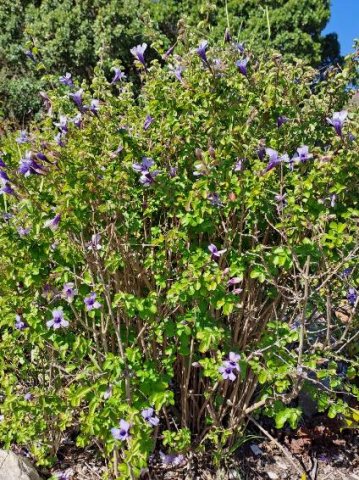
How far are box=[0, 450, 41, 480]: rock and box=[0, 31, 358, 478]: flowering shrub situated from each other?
5.0 inches

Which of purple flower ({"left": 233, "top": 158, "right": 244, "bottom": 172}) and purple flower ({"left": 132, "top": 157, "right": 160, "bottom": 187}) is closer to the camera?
purple flower ({"left": 132, "top": 157, "right": 160, "bottom": 187})

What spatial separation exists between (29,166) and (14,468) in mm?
1501

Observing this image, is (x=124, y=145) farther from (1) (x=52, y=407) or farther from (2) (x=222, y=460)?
(2) (x=222, y=460)

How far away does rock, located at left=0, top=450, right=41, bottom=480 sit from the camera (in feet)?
8.82

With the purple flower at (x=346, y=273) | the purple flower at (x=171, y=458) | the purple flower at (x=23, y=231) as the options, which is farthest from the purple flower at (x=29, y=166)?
the purple flower at (x=171, y=458)

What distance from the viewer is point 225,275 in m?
2.31

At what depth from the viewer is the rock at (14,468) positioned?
8.82 ft

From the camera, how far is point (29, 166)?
6.91ft

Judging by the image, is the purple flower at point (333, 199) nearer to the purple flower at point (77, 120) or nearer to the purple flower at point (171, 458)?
the purple flower at point (77, 120)

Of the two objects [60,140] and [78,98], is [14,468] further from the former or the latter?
[78,98]

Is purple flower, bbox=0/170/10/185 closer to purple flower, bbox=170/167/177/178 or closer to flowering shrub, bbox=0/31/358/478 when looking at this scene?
flowering shrub, bbox=0/31/358/478

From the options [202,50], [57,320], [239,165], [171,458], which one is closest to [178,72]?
[202,50]

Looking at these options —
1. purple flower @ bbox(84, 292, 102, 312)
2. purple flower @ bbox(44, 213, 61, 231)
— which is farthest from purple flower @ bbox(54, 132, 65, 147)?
purple flower @ bbox(84, 292, 102, 312)

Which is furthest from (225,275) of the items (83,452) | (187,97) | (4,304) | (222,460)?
(83,452)
